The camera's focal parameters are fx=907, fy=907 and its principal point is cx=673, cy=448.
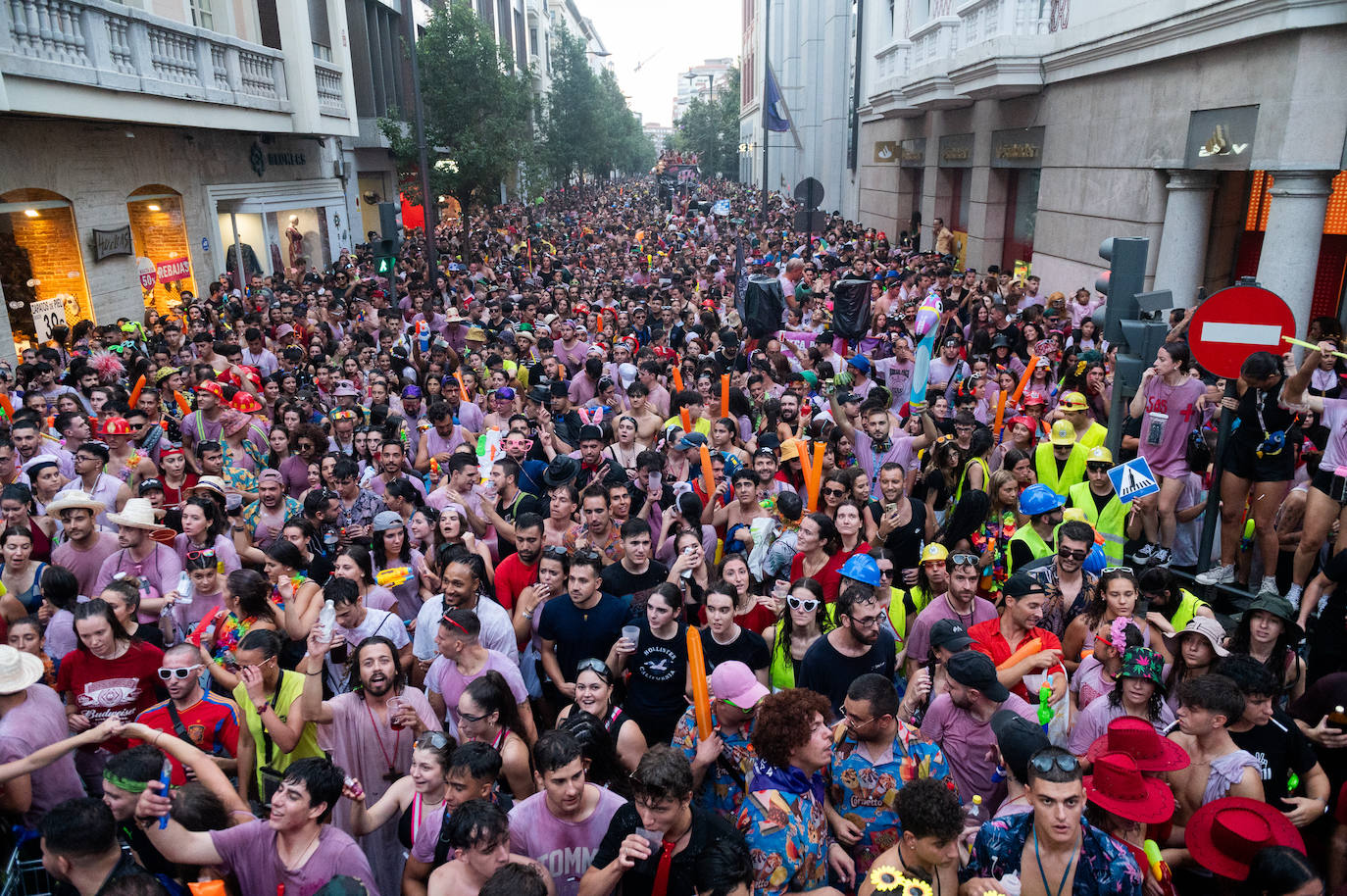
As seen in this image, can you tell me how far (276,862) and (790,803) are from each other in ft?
6.52

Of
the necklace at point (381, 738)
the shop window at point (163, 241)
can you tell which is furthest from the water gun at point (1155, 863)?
the shop window at point (163, 241)

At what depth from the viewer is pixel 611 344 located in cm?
1320

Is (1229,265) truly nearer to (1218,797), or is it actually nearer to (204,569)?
(1218,797)

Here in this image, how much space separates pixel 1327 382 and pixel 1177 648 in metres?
4.83

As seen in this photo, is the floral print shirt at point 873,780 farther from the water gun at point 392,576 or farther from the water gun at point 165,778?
the water gun at point 392,576

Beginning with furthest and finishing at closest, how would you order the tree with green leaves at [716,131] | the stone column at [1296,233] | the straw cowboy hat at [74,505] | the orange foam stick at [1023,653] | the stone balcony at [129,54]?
the tree with green leaves at [716,131] → the stone balcony at [129,54] → the stone column at [1296,233] → the straw cowboy hat at [74,505] → the orange foam stick at [1023,653]

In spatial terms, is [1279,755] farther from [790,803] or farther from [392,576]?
[392,576]

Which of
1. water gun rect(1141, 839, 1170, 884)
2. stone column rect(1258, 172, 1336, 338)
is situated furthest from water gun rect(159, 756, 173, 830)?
stone column rect(1258, 172, 1336, 338)

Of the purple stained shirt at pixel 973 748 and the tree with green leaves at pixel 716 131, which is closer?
the purple stained shirt at pixel 973 748

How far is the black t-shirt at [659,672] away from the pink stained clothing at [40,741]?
2689 mm

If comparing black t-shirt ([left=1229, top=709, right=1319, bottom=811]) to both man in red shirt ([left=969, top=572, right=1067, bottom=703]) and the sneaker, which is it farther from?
the sneaker

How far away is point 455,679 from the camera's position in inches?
182

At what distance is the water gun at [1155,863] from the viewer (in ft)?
11.0

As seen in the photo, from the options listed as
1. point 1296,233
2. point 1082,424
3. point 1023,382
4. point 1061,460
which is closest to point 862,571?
point 1061,460
